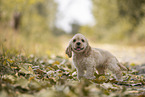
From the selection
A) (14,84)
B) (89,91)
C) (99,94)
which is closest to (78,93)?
(89,91)

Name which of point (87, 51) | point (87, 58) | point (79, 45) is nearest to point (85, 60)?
point (87, 58)

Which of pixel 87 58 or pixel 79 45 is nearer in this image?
pixel 79 45

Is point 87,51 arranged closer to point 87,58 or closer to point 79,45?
point 87,58

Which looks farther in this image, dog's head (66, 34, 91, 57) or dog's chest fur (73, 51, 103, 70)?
dog's chest fur (73, 51, 103, 70)

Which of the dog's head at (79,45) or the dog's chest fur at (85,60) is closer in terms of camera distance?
the dog's head at (79,45)

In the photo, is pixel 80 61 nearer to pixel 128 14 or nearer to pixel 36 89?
pixel 36 89

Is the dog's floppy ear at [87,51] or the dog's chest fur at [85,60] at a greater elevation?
the dog's floppy ear at [87,51]

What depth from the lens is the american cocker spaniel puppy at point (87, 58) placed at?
130 inches

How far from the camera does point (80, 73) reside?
3582 millimetres

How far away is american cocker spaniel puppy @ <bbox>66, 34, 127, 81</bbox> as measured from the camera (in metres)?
3.30

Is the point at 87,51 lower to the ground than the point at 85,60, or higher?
higher

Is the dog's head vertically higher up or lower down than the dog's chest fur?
higher up

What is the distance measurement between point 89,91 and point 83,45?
1.40 meters

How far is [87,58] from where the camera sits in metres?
3.38
